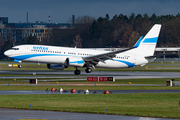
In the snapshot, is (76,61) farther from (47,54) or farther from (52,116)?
(52,116)

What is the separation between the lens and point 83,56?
59.5 m

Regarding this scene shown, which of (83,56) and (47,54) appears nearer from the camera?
(47,54)

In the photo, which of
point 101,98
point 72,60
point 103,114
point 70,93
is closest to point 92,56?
point 72,60

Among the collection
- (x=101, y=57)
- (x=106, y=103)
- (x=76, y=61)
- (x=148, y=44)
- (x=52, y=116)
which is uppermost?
(x=148, y=44)

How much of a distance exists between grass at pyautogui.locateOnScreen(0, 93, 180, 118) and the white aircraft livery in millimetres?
23261

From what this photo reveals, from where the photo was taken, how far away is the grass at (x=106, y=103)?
25109 mm

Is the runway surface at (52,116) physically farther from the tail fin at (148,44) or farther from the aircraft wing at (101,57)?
the tail fin at (148,44)

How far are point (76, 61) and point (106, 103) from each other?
2882 centimetres

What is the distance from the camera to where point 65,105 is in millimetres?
27906

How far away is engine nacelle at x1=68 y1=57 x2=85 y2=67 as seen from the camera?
57.0 metres

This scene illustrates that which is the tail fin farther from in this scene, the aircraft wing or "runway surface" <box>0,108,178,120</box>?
"runway surface" <box>0,108,178,120</box>

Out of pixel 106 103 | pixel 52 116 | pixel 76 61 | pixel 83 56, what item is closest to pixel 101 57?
pixel 83 56

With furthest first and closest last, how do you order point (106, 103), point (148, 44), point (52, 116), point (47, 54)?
point (148, 44) → point (47, 54) → point (106, 103) → point (52, 116)

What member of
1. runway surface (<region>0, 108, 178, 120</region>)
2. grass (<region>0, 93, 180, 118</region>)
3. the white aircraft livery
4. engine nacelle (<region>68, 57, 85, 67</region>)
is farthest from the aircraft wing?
runway surface (<region>0, 108, 178, 120</region>)
